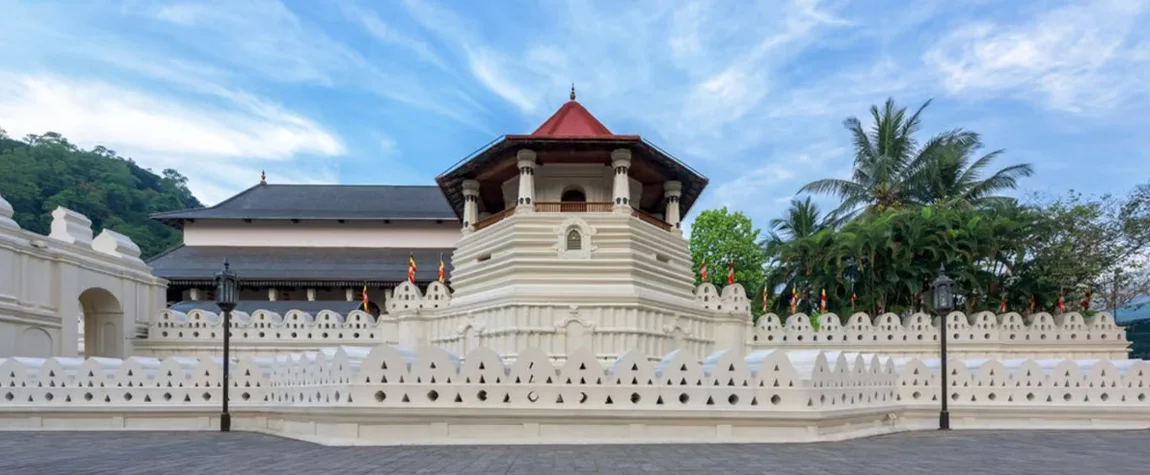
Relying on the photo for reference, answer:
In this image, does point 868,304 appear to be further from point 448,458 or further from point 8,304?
point 8,304

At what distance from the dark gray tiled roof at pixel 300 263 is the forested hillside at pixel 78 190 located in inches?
927

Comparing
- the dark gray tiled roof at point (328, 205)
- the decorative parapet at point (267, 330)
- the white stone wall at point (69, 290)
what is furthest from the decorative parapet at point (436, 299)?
the dark gray tiled roof at point (328, 205)

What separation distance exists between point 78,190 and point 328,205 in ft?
107

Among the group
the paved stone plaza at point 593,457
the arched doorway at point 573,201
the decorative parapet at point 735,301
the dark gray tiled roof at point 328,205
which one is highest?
the dark gray tiled roof at point 328,205

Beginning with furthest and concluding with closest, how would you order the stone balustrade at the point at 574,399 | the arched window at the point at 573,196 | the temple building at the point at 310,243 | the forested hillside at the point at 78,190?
the forested hillside at the point at 78,190, the temple building at the point at 310,243, the arched window at the point at 573,196, the stone balustrade at the point at 574,399

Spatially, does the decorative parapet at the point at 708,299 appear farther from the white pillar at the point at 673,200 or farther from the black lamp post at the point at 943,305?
the black lamp post at the point at 943,305

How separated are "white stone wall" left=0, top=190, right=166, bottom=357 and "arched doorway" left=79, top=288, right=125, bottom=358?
3 centimetres

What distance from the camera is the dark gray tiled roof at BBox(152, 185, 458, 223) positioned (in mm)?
39000

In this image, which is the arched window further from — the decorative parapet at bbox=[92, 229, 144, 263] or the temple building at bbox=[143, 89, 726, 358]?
the decorative parapet at bbox=[92, 229, 144, 263]

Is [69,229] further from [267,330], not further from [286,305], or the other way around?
[286,305]

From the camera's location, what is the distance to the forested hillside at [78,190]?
2271 inches

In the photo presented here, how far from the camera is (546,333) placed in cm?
2077

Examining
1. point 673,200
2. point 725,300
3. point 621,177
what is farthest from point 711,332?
point 621,177

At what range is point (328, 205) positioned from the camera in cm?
4178
